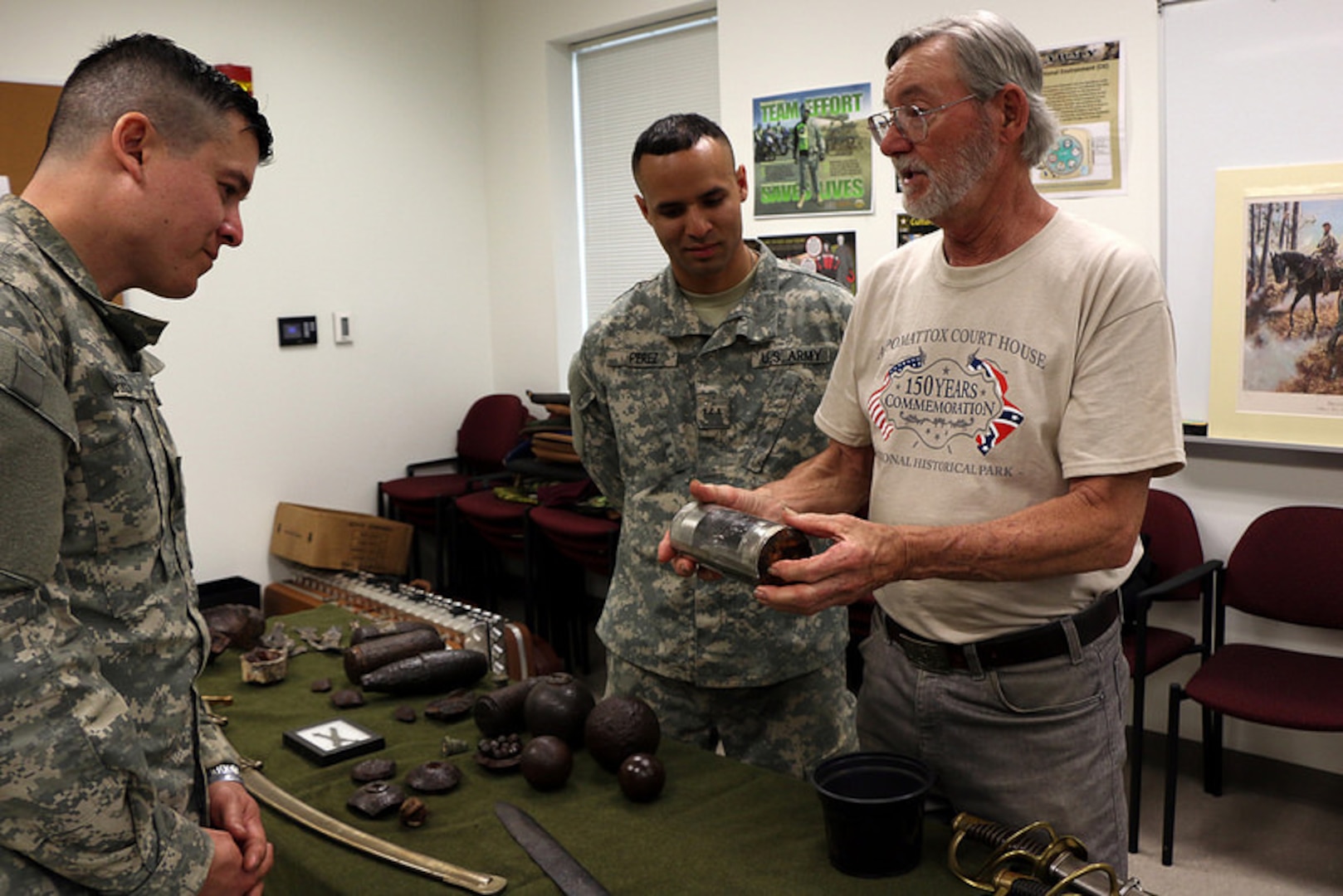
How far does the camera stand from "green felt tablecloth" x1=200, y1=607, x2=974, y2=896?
4.86 feet

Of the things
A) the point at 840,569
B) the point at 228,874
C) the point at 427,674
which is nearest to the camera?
the point at 228,874

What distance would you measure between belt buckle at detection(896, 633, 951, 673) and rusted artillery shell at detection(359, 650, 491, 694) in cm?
100

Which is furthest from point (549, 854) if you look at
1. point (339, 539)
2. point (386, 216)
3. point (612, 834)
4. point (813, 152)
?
point (386, 216)

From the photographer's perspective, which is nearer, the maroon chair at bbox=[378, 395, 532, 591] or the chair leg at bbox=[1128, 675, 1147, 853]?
the chair leg at bbox=[1128, 675, 1147, 853]

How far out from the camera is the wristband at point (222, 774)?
147 cm

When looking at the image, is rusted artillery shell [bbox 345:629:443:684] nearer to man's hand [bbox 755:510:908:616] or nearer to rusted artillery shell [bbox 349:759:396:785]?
rusted artillery shell [bbox 349:759:396:785]

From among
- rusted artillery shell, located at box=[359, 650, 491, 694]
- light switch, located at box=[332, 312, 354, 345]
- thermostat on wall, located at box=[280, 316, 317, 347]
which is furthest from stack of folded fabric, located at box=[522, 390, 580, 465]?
rusted artillery shell, located at box=[359, 650, 491, 694]

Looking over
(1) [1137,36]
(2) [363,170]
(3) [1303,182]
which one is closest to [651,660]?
(3) [1303,182]

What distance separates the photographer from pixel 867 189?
13.6 feet

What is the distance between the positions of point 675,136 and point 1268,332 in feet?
6.60

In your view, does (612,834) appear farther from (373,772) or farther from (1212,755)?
(1212,755)

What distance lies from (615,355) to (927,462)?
885 mm

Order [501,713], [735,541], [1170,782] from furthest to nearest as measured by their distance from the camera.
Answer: [1170,782] → [501,713] → [735,541]

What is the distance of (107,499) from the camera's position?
1.17 meters
